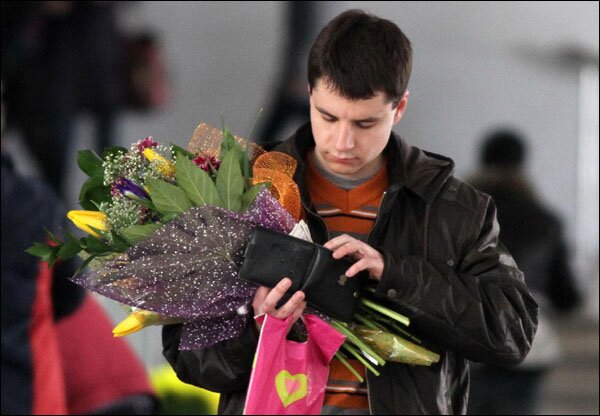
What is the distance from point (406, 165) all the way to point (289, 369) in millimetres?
463

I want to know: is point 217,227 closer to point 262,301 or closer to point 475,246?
point 262,301

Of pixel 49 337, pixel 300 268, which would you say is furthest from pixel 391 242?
pixel 49 337

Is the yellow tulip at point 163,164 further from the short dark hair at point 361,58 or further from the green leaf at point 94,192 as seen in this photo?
the short dark hair at point 361,58

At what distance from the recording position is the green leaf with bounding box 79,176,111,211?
2.19m

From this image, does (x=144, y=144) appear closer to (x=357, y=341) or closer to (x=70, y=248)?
(x=70, y=248)

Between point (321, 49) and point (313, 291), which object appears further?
point (321, 49)

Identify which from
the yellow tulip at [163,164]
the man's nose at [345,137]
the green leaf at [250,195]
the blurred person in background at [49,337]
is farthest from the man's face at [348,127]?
the blurred person in background at [49,337]

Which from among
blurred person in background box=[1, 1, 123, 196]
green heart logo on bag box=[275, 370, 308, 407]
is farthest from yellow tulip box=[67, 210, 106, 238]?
blurred person in background box=[1, 1, 123, 196]

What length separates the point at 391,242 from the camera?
213cm

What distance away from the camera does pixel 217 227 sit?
1974 millimetres

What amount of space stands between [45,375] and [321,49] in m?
2.14

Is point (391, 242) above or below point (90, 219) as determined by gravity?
below

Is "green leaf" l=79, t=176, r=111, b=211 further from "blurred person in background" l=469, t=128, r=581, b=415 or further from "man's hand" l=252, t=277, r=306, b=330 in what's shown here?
"blurred person in background" l=469, t=128, r=581, b=415

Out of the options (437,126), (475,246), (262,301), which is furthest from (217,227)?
(437,126)
